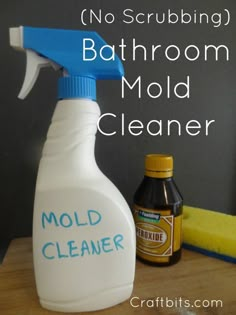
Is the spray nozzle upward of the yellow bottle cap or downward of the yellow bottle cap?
upward

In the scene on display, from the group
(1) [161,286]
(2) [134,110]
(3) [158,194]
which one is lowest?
(1) [161,286]

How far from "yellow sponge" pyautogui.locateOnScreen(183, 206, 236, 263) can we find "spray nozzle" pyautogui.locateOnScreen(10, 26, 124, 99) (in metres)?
0.28

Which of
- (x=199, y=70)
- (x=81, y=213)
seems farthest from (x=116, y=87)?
(x=81, y=213)

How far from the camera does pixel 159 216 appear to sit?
0.40 m

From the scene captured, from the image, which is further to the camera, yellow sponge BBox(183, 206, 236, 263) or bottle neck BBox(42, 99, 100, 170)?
yellow sponge BBox(183, 206, 236, 263)

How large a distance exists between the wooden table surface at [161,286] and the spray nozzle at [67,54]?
0.25 meters

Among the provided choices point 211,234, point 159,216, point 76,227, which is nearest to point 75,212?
point 76,227

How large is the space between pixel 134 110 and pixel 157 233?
23cm

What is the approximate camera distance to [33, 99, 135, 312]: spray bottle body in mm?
314

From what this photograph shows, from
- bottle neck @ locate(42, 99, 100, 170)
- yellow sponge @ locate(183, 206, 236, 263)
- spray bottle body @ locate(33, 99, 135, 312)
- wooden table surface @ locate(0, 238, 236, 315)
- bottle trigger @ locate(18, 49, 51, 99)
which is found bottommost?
wooden table surface @ locate(0, 238, 236, 315)

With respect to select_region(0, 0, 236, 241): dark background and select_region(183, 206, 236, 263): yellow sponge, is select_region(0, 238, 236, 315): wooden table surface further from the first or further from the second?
select_region(0, 0, 236, 241): dark background

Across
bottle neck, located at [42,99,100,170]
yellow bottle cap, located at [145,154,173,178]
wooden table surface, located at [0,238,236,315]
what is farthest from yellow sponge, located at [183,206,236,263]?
bottle neck, located at [42,99,100,170]

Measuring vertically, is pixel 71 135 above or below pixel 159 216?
above

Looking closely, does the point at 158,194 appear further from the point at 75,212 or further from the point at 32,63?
the point at 32,63
